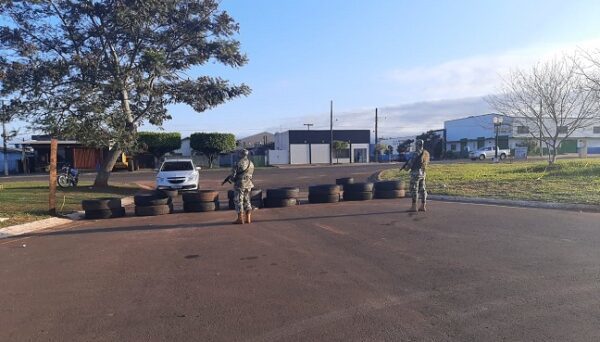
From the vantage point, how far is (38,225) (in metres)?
12.6

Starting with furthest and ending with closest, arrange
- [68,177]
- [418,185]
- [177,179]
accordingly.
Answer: [68,177]
[177,179]
[418,185]

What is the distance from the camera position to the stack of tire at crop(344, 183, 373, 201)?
16219 millimetres

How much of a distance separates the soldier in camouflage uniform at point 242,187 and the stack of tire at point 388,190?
6.08m

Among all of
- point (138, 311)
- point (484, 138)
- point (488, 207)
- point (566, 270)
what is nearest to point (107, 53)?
point (488, 207)

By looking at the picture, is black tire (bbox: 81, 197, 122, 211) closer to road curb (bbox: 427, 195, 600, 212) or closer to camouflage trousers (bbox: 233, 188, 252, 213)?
camouflage trousers (bbox: 233, 188, 252, 213)

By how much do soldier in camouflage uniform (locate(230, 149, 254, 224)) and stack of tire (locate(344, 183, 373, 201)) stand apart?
522cm

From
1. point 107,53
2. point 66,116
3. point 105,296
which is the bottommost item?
point 105,296

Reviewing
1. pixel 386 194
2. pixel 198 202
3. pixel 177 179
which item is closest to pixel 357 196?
pixel 386 194

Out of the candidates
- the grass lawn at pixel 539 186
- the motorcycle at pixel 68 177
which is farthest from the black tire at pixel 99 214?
the motorcycle at pixel 68 177

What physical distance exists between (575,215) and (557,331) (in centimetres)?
861

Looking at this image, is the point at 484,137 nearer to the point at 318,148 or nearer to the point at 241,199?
the point at 318,148

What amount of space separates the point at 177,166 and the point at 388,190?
10.5m

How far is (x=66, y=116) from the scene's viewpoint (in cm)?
2102

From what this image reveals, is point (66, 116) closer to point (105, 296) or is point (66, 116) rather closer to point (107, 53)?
point (107, 53)
